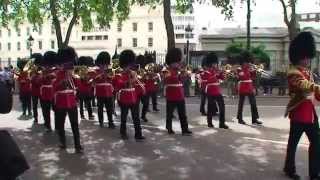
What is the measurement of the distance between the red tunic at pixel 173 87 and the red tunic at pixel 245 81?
2272 mm

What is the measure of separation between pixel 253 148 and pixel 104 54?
18.5ft

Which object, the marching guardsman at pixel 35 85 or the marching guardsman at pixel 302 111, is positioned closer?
the marching guardsman at pixel 302 111

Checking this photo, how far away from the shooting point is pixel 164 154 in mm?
10438

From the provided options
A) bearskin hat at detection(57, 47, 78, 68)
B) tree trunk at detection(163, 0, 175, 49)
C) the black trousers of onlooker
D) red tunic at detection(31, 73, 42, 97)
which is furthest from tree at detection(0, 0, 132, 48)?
bearskin hat at detection(57, 47, 78, 68)

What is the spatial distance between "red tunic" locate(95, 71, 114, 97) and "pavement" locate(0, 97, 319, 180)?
0.76 metres

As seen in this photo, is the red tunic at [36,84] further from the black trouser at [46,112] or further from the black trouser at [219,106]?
the black trouser at [219,106]

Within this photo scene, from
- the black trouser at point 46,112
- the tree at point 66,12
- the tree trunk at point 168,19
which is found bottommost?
the black trouser at point 46,112

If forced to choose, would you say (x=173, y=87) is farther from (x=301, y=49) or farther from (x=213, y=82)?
(x=301, y=49)

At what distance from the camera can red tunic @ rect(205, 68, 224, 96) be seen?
550 inches

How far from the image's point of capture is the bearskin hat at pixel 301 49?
8367mm

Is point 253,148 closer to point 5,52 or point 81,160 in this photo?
point 81,160

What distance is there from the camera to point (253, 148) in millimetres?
10977

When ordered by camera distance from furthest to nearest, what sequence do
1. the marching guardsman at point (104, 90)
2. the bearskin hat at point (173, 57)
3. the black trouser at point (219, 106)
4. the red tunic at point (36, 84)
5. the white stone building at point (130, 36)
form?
the white stone building at point (130, 36) → the red tunic at point (36, 84) → the marching guardsman at point (104, 90) → the black trouser at point (219, 106) → the bearskin hat at point (173, 57)

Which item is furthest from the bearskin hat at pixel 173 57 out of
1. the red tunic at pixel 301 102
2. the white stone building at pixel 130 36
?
the white stone building at pixel 130 36
